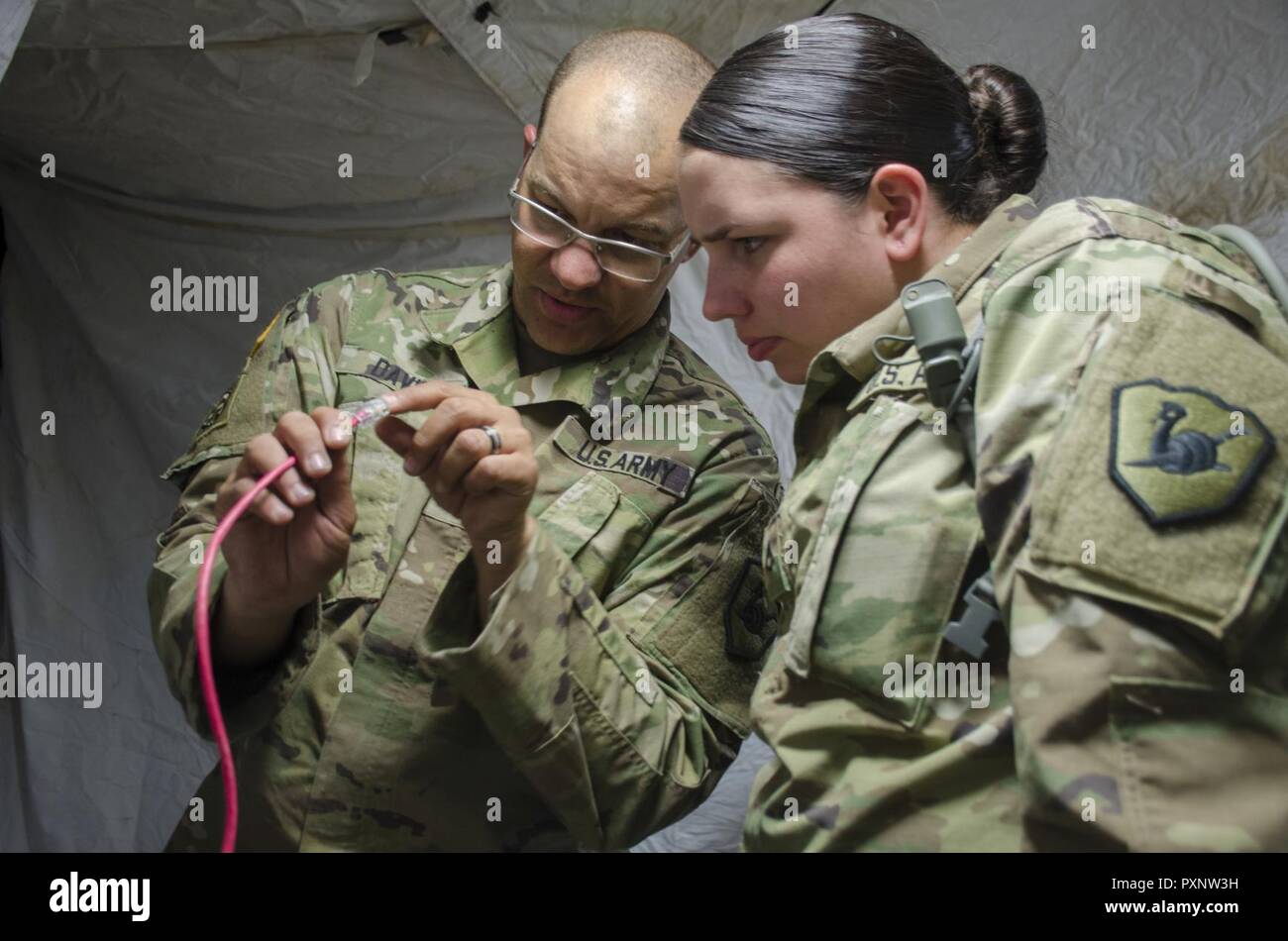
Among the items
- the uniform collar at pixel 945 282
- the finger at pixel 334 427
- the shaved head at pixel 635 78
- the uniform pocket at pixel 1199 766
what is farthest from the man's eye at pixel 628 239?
the uniform pocket at pixel 1199 766

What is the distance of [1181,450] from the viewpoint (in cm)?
80

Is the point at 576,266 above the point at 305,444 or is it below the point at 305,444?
above

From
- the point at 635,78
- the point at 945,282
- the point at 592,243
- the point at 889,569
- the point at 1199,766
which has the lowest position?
the point at 1199,766

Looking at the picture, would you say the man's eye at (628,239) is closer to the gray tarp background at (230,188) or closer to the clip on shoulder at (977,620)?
the gray tarp background at (230,188)

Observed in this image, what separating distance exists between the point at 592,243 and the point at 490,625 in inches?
18.6

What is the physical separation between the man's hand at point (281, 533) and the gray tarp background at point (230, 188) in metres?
0.94

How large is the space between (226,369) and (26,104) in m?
0.54

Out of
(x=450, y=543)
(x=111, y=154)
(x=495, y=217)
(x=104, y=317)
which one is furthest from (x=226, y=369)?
(x=450, y=543)

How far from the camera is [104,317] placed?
7.68 ft

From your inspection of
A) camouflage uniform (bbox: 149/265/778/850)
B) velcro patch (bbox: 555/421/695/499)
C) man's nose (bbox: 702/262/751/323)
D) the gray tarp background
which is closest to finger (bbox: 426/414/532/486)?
camouflage uniform (bbox: 149/265/778/850)

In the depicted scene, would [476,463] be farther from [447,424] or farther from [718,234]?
[718,234]

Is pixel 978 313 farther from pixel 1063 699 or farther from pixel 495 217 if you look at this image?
pixel 495 217

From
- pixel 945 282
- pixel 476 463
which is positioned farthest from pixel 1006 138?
pixel 476 463

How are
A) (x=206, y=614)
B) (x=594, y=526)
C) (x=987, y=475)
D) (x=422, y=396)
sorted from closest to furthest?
1. (x=987, y=475)
2. (x=206, y=614)
3. (x=422, y=396)
4. (x=594, y=526)
